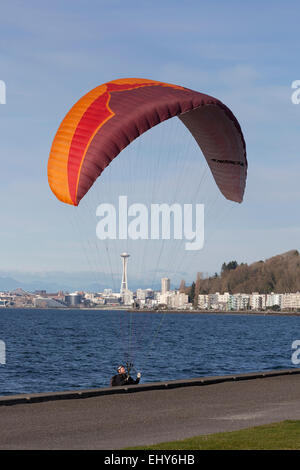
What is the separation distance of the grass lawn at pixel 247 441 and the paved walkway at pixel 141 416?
1.75ft

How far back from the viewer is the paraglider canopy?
59.7 ft

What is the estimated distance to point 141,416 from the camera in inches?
587

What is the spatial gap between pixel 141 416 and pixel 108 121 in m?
7.79

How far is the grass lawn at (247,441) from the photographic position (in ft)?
37.7

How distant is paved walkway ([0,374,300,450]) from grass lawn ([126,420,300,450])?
0.53 meters
